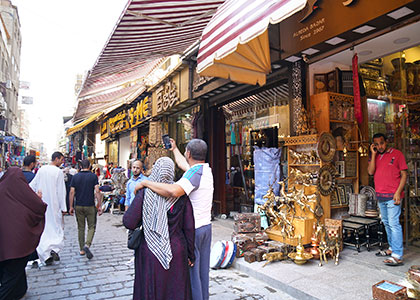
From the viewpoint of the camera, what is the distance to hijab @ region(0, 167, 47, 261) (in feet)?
11.1

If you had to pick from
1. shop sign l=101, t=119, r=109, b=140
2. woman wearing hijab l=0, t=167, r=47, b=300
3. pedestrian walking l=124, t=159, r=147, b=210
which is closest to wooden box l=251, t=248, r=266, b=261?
pedestrian walking l=124, t=159, r=147, b=210

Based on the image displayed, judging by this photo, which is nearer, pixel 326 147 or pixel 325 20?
pixel 325 20

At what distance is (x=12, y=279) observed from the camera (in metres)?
3.37

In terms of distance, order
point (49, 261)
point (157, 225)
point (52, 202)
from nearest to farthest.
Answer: point (157, 225), point (49, 261), point (52, 202)

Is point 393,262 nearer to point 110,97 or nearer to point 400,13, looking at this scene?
point 400,13

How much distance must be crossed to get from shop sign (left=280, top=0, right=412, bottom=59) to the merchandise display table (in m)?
3.14

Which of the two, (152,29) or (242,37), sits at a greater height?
(152,29)

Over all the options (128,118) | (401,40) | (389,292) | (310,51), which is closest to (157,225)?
(389,292)

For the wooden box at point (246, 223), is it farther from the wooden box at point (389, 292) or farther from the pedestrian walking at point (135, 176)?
the wooden box at point (389, 292)

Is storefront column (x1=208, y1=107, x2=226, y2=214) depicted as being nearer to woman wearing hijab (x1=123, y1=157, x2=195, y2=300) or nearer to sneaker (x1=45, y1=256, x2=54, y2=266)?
sneaker (x1=45, y1=256, x2=54, y2=266)

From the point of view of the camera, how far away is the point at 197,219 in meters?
2.79

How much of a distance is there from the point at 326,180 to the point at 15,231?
477cm

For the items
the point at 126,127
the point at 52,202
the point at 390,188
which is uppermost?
the point at 126,127

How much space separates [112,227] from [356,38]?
7.48m
